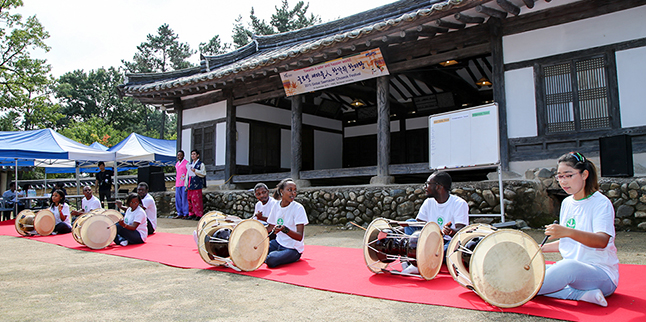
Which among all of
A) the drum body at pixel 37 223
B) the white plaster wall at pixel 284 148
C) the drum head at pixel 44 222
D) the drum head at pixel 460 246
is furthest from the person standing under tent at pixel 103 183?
the drum head at pixel 460 246

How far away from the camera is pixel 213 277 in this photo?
3.91m

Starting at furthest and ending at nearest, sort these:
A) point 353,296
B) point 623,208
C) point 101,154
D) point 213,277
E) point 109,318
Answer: point 101,154 → point 623,208 → point 213,277 → point 353,296 → point 109,318

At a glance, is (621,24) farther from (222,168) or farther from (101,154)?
(101,154)

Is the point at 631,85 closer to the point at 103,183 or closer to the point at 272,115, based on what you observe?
the point at 272,115

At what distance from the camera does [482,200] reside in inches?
271

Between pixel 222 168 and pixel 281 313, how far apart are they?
8.93 metres

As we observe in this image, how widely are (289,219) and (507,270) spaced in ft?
8.21

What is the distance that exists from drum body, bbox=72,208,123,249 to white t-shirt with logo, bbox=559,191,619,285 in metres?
5.81

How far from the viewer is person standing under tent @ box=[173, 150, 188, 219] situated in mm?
10523

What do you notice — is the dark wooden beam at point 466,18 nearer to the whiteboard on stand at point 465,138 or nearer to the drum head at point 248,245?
the whiteboard on stand at point 465,138

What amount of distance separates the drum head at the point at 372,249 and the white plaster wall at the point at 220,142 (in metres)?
7.85

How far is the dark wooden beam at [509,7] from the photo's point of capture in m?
6.19

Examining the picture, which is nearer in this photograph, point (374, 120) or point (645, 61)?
point (645, 61)

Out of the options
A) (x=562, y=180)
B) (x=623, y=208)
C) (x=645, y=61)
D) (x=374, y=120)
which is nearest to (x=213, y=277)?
(x=562, y=180)
